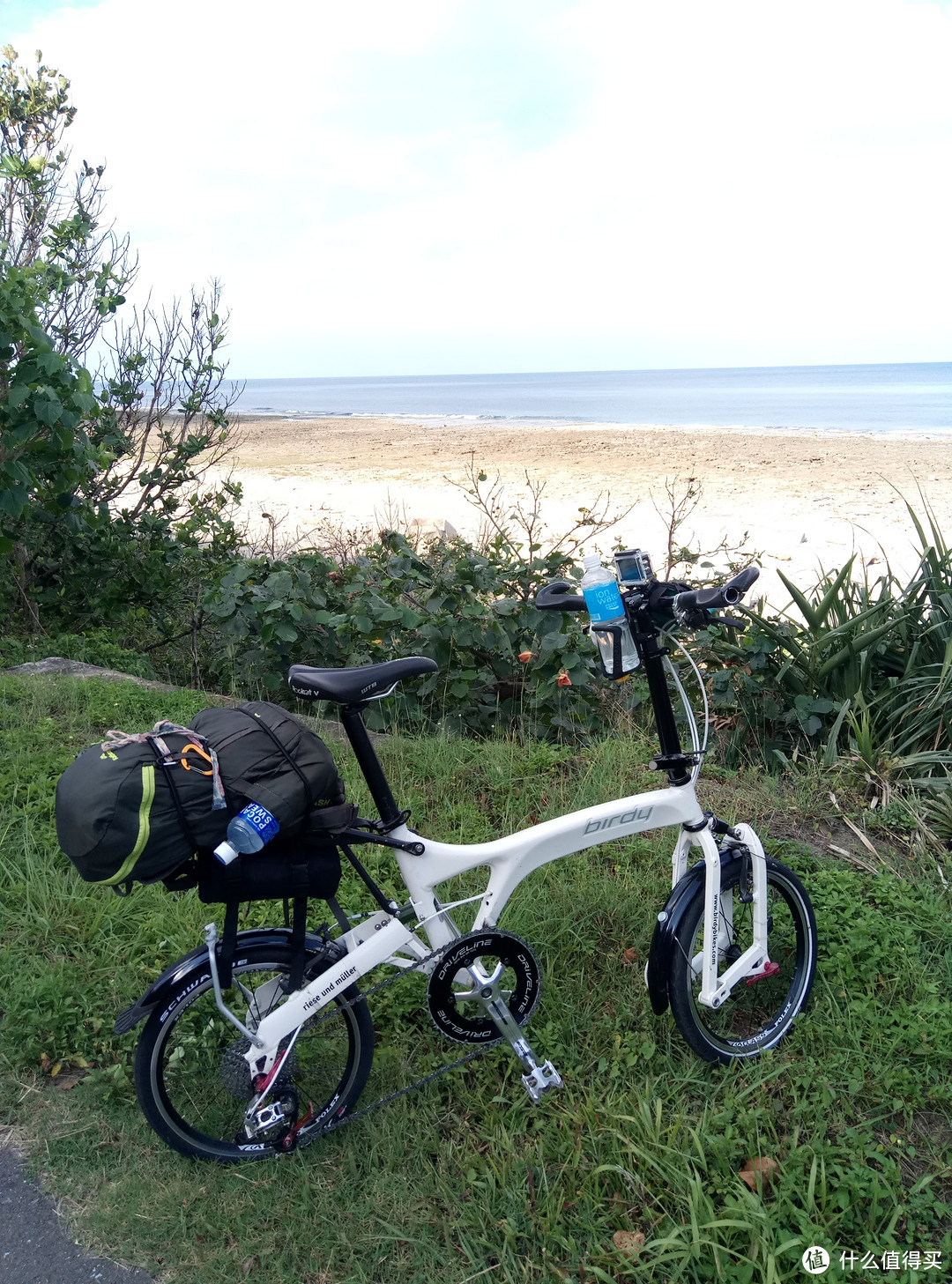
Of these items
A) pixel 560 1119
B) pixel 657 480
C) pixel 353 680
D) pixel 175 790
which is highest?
pixel 353 680

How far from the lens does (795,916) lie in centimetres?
305

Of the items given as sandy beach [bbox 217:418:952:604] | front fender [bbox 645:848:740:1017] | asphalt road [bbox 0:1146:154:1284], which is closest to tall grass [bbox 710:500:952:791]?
sandy beach [bbox 217:418:952:604]

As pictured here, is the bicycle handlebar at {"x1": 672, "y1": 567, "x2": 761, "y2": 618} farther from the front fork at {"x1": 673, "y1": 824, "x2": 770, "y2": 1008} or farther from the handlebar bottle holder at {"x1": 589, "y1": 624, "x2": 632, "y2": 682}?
the front fork at {"x1": 673, "y1": 824, "x2": 770, "y2": 1008}

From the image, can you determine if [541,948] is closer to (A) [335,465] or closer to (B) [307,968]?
(B) [307,968]

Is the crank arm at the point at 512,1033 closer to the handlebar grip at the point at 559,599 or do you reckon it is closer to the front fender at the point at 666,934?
the front fender at the point at 666,934

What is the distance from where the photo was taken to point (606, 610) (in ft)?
8.29

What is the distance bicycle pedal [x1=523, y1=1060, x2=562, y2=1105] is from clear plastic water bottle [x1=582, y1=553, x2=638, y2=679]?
3.71 feet

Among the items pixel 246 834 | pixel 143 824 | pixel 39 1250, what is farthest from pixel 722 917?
pixel 39 1250

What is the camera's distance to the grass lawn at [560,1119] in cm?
229

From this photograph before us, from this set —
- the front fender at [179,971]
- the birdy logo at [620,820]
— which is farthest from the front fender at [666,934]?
the front fender at [179,971]

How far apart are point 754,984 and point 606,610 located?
1472 millimetres

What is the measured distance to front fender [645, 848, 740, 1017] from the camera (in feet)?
8.77

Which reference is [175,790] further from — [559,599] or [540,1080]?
[540,1080]

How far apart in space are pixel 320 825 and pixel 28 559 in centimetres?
587
